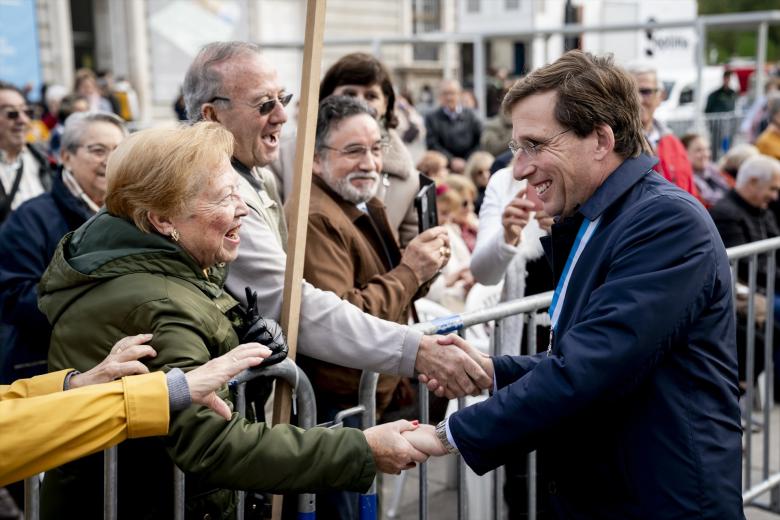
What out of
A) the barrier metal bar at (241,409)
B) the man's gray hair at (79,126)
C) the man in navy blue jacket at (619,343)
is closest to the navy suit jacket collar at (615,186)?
the man in navy blue jacket at (619,343)

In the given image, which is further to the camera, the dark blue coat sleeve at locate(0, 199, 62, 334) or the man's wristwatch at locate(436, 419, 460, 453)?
the dark blue coat sleeve at locate(0, 199, 62, 334)

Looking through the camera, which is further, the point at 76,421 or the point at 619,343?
the point at 619,343

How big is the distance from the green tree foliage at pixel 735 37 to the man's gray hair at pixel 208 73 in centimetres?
5718

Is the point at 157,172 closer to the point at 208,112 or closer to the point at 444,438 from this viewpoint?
the point at 208,112

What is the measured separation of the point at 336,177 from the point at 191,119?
0.58m

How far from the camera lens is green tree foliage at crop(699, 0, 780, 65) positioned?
56.8m

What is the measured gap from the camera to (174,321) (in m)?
2.15

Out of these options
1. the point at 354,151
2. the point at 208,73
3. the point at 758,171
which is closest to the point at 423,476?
the point at 354,151

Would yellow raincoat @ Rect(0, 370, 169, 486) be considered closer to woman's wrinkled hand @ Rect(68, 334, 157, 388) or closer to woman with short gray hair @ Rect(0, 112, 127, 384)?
woman's wrinkled hand @ Rect(68, 334, 157, 388)

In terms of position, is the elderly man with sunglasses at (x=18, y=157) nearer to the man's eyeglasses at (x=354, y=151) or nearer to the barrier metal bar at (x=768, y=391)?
the man's eyeglasses at (x=354, y=151)

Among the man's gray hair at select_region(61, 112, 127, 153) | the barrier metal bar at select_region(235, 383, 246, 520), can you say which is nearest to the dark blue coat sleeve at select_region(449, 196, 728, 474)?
the barrier metal bar at select_region(235, 383, 246, 520)

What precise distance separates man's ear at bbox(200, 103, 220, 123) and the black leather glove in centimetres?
77

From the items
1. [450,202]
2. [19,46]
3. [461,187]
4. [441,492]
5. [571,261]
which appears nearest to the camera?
[571,261]

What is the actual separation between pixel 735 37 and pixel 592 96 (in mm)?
65757
